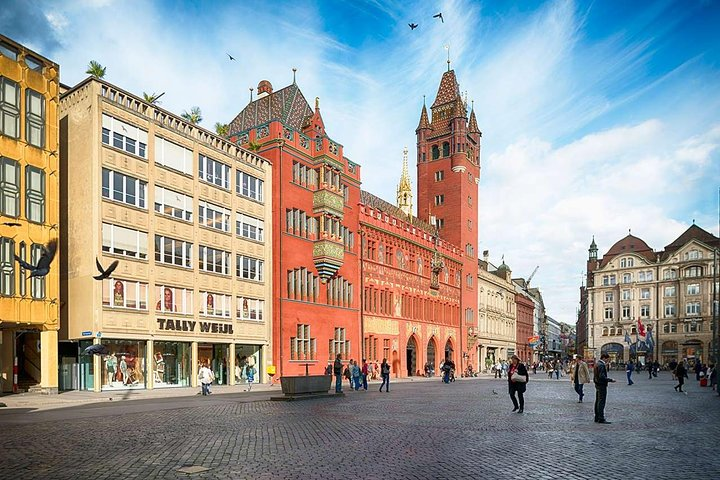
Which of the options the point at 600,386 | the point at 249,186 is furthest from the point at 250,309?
the point at 600,386

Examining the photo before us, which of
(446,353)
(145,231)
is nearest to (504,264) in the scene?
(446,353)

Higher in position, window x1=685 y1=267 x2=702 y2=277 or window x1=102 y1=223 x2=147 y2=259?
window x1=102 y1=223 x2=147 y2=259

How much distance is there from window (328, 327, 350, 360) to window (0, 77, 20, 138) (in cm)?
2937

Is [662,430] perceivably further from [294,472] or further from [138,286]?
[138,286]

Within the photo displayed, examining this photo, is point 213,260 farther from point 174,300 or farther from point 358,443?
point 358,443

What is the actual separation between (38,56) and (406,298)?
43.0 m

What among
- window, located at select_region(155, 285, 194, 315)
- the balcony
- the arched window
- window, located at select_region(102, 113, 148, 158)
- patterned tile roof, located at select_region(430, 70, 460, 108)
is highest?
patterned tile roof, located at select_region(430, 70, 460, 108)

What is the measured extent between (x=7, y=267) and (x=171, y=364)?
37.6ft

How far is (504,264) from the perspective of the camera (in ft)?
417

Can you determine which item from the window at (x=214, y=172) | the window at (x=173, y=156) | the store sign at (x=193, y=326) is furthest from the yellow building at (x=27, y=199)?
the window at (x=214, y=172)

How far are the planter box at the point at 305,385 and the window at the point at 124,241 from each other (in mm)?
12970

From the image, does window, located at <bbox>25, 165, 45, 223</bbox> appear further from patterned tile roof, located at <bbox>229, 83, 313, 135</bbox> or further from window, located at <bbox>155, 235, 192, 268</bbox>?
patterned tile roof, located at <bbox>229, 83, 313, 135</bbox>

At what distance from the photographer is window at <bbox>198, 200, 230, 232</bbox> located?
1601 inches

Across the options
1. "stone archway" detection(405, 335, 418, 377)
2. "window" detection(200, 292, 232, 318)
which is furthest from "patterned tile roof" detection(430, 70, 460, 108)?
"window" detection(200, 292, 232, 318)
